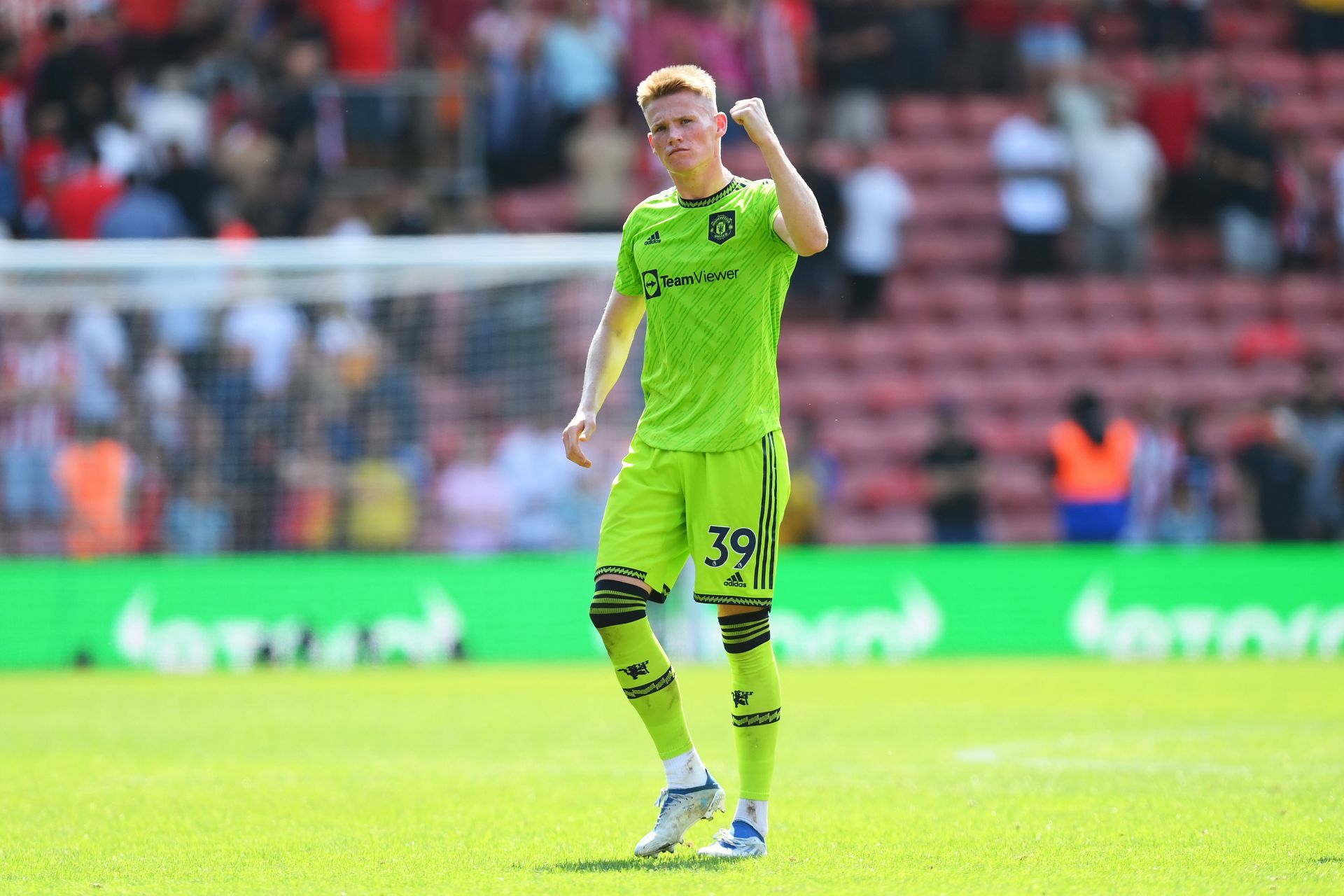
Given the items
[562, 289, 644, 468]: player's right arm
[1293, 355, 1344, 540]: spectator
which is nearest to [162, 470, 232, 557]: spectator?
[1293, 355, 1344, 540]: spectator

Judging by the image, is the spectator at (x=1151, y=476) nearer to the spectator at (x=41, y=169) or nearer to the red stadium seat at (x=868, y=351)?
the red stadium seat at (x=868, y=351)

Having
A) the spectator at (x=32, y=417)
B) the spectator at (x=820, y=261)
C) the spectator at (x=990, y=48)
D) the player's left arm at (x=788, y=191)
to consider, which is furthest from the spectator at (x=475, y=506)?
the player's left arm at (x=788, y=191)

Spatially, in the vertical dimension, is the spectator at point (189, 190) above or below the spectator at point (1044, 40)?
below

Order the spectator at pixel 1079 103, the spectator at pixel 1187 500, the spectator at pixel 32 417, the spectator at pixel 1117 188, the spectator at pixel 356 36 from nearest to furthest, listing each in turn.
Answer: the spectator at pixel 32 417 < the spectator at pixel 1187 500 < the spectator at pixel 356 36 < the spectator at pixel 1117 188 < the spectator at pixel 1079 103

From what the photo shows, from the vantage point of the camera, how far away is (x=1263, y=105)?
23984 millimetres

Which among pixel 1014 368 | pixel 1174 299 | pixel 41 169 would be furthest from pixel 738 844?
pixel 1174 299

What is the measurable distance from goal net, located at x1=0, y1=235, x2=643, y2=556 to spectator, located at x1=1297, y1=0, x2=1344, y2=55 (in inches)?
497

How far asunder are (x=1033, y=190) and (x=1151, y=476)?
481 cm

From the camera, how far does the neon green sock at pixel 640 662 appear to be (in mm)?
6559

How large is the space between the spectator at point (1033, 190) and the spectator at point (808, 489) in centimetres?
467

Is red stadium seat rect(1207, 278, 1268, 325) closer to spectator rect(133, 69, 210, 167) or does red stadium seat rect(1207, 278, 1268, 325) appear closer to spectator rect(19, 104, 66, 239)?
spectator rect(133, 69, 210, 167)

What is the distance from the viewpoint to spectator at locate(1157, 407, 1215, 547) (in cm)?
1909

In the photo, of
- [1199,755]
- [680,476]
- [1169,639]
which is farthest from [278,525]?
[680,476]

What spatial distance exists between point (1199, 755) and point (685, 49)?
505 inches
